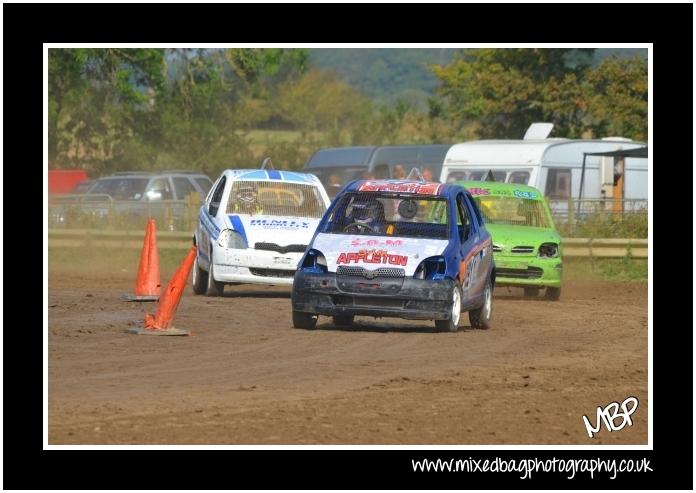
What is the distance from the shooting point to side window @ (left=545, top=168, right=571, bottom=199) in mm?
31297

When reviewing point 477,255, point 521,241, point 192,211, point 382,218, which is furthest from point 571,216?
point 382,218

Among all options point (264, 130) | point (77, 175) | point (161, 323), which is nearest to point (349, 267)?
point (161, 323)

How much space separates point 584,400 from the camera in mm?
11164

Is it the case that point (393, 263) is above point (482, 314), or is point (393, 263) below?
above

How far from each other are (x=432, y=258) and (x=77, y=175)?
106ft

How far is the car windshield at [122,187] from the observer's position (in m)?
33.3

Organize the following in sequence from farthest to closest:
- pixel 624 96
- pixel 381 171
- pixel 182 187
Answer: pixel 624 96, pixel 182 187, pixel 381 171

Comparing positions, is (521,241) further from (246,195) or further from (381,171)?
(381,171)

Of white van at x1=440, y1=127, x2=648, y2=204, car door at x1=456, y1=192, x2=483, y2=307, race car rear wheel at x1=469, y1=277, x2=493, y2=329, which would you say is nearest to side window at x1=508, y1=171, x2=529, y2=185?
white van at x1=440, y1=127, x2=648, y2=204

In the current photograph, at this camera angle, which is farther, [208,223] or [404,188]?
[208,223]

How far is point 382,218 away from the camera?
15859 mm

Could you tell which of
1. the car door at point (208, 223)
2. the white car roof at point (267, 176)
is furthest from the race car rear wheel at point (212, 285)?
the white car roof at point (267, 176)

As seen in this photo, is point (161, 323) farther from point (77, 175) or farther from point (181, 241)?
point (77, 175)
